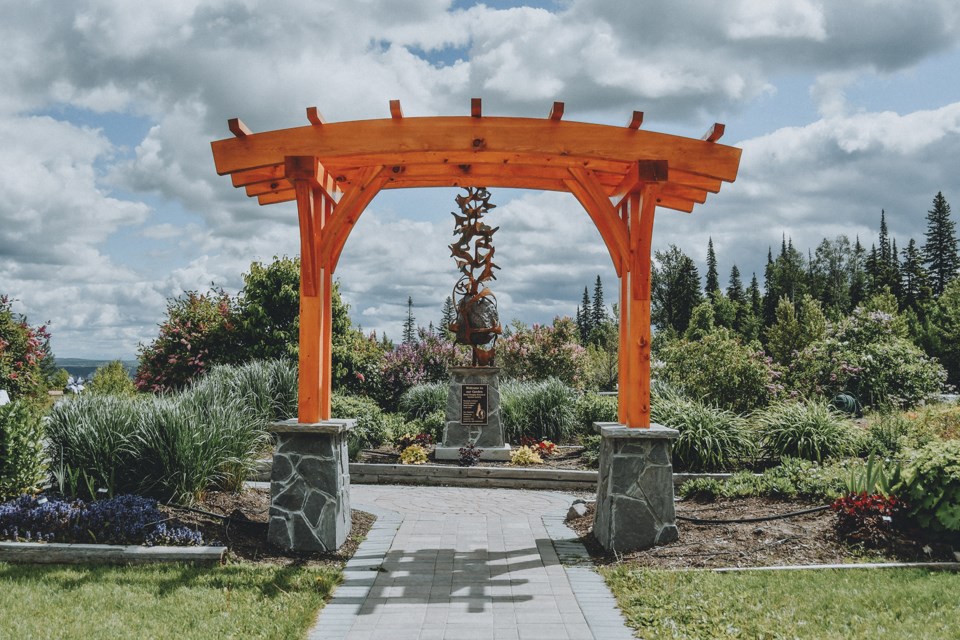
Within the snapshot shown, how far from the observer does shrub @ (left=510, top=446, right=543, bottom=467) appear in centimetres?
970

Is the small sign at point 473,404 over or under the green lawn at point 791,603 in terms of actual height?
over

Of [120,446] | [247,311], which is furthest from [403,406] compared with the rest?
[120,446]

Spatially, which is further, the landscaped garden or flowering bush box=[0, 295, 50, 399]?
flowering bush box=[0, 295, 50, 399]

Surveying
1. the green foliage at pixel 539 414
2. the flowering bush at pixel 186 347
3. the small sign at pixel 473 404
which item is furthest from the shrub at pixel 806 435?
the flowering bush at pixel 186 347

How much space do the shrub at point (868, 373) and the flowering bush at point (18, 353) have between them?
607 inches

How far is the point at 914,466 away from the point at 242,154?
238 inches

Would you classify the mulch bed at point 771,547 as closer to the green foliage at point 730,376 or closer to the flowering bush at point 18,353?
the green foliage at point 730,376

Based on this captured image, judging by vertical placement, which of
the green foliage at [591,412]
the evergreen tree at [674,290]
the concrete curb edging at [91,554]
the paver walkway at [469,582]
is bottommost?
the paver walkway at [469,582]

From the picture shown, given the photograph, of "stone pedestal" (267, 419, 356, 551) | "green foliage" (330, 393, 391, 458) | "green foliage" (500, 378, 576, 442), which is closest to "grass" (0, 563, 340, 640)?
"stone pedestal" (267, 419, 356, 551)

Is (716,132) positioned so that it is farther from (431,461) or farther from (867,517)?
(431,461)

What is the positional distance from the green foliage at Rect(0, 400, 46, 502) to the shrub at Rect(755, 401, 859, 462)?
8.25 meters

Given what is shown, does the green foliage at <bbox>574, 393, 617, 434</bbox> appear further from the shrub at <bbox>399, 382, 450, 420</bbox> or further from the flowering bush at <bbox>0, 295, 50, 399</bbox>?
the flowering bush at <bbox>0, 295, 50, 399</bbox>

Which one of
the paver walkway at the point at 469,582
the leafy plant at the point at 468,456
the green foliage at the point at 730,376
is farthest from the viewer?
the green foliage at the point at 730,376

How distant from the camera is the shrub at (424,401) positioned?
1241cm
